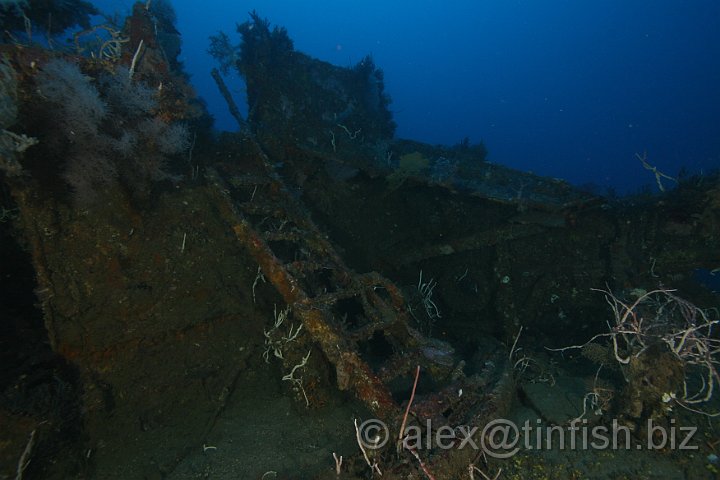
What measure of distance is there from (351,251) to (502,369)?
2818mm

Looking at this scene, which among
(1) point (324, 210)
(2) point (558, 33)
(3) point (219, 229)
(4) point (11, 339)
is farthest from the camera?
(2) point (558, 33)

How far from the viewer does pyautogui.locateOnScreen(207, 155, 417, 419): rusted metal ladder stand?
3355 millimetres

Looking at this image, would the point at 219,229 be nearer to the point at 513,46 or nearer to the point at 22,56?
the point at 22,56

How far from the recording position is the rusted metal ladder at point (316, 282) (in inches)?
132

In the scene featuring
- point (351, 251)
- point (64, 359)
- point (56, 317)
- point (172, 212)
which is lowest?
point (64, 359)

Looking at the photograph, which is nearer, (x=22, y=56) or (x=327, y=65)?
(x=22, y=56)

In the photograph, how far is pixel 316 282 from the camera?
4453mm

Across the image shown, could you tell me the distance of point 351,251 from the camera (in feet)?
18.6

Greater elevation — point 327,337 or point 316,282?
point 316,282

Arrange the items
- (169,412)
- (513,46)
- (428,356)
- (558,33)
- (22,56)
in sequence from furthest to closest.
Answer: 1. (513,46)
2. (558,33)
3. (169,412)
4. (428,356)
5. (22,56)

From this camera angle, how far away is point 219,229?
4.29 meters

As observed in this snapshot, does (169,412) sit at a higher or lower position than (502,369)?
lower

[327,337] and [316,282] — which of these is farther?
[316,282]

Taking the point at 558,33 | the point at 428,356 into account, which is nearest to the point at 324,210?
the point at 428,356
